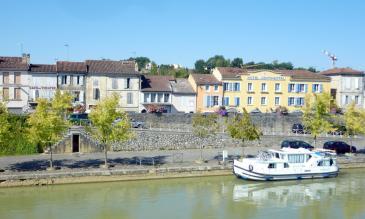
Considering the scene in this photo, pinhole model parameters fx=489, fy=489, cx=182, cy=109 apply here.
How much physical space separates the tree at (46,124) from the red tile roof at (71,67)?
22.4 m

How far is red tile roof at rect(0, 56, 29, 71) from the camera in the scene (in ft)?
175

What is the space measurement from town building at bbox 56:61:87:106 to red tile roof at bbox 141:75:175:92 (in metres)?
7.17

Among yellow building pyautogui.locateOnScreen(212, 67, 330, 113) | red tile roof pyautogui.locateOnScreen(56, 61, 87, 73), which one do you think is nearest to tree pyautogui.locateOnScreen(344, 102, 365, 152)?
yellow building pyautogui.locateOnScreen(212, 67, 330, 113)

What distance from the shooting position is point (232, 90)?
6222 cm

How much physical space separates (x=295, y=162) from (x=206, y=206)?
1118cm

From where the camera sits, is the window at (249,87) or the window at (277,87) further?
the window at (277,87)

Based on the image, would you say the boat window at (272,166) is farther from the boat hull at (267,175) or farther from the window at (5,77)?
the window at (5,77)

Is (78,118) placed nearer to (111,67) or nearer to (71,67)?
(71,67)

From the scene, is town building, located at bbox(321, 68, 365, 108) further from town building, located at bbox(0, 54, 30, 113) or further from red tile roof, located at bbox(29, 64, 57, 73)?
town building, located at bbox(0, 54, 30, 113)

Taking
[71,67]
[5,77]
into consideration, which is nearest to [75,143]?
[5,77]

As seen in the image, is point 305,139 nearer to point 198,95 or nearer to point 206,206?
point 198,95

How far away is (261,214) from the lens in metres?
27.6

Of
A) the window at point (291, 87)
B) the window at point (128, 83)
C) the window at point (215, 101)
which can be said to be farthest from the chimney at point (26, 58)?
the window at point (291, 87)

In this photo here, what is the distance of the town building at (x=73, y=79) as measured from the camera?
5522cm
